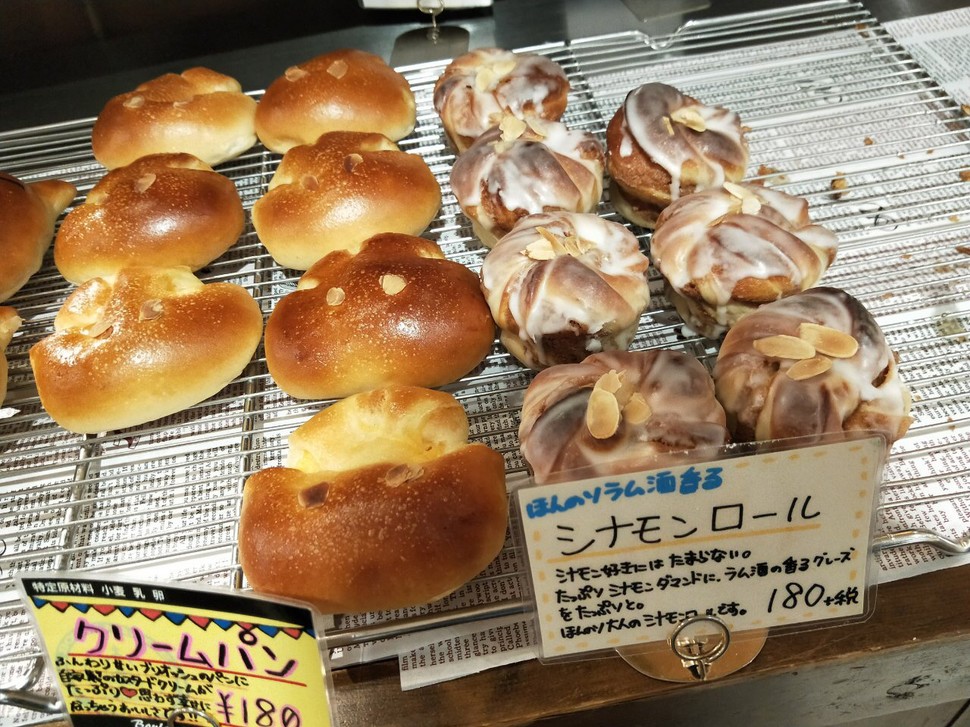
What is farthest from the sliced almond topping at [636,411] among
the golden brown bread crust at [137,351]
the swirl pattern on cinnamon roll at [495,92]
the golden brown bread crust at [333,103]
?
the golden brown bread crust at [333,103]

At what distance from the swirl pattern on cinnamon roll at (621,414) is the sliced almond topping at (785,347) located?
0.09m

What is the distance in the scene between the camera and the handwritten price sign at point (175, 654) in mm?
863

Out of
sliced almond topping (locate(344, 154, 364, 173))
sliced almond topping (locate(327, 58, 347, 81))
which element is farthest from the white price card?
sliced almond topping (locate(327, 58, 347, 81))

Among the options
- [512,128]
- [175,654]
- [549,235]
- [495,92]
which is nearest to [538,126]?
[512,128]

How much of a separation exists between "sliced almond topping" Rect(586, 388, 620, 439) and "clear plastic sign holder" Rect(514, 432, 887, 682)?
7.1 inches

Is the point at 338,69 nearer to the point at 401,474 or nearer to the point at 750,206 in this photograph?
the point at 750,206

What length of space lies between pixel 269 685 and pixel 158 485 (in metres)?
0.59

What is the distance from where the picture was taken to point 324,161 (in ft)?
5.66

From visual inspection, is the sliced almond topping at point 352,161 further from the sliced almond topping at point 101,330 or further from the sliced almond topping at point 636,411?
the sliced almond topping at point 636,411

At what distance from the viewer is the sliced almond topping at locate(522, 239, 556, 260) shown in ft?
4.49

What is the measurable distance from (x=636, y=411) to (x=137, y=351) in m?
0.93

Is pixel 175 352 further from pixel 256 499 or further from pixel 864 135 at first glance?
pixel 864 135

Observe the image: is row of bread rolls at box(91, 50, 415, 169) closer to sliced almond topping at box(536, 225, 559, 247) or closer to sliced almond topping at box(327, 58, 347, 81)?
sliced almond topping at box(327, 58, 347, 81)

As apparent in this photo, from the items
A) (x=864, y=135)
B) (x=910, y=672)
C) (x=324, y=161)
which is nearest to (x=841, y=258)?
(x=864, y=135)
